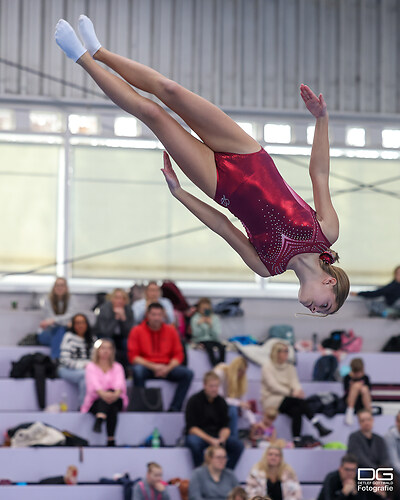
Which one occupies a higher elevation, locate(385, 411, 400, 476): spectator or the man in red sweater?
the man in red sweater

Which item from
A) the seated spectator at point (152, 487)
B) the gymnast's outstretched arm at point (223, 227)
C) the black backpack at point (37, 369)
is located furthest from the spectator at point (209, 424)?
the gymnast's outstretched arm at point (223, 227)

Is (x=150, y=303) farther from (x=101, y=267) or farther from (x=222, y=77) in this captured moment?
(x=222, y=77)

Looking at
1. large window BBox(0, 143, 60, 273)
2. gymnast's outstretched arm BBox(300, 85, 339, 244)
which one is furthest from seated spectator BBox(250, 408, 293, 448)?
gymnast's outstretched arm BBox(300, 85, 339, 244)

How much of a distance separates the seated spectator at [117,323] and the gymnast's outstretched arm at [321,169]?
→ 170 inches

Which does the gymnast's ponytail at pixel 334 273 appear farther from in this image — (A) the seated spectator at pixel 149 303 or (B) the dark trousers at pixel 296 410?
(A) the seated spectator at pixel 149 303

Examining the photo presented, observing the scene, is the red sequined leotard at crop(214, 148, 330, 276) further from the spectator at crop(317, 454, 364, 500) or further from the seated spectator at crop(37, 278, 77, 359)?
the seated spectator at crop(37, 278, 77, 359)

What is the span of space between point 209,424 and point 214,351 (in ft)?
3.96

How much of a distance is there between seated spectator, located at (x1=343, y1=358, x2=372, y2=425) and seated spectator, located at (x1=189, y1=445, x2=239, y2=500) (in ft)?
5.10

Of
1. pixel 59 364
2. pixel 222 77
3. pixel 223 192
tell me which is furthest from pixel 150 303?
pixel 223 192

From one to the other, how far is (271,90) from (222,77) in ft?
2.01

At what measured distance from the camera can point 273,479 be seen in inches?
259

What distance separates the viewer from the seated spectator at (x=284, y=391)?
24.5 ft

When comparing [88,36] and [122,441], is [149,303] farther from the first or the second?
[88,36]

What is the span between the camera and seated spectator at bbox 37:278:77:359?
7891 mm
